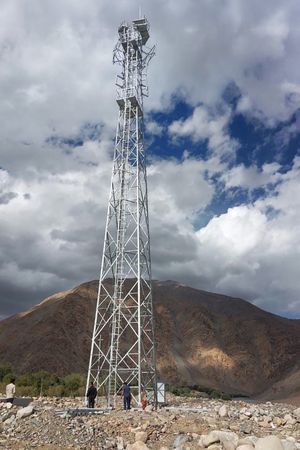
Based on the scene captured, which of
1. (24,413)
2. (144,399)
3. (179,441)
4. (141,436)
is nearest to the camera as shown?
(179,441)

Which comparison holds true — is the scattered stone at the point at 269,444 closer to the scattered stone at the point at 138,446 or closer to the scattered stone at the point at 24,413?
the scattered stone at the point at 138,446

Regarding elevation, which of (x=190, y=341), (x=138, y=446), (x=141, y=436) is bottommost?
(x=138, y=446)

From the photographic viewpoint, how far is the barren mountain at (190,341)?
69.2m

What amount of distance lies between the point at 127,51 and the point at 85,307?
194 feet

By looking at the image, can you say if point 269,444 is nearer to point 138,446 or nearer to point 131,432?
point 138,446

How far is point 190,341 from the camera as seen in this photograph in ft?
271

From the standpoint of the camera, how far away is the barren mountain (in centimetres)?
6919

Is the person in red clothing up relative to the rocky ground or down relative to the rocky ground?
up

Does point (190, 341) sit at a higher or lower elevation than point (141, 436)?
higher

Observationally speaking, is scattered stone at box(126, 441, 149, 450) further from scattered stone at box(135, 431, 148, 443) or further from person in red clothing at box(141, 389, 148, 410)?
person in red clothing at box(141, 389, 148, 410)

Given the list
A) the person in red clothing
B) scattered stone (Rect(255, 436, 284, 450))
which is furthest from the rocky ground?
the person in red clothing

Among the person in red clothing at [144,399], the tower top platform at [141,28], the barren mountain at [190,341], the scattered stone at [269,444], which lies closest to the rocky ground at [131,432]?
the scattered stone at [269,444]

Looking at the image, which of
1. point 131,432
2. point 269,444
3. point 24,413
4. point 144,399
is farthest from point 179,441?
point 144,399

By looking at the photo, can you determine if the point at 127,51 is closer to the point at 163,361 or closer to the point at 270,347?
the point at 163,361
